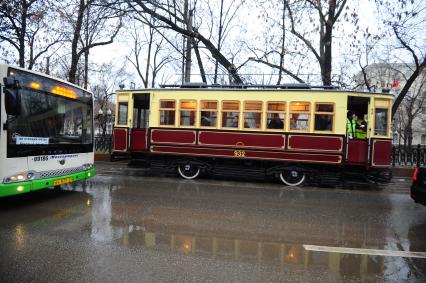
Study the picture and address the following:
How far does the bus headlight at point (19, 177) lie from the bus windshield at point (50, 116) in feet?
2.02

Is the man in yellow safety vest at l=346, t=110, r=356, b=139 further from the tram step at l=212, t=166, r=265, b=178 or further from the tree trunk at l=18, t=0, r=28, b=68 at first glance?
the tree trunk at l=18, t=0, r=28, b=68

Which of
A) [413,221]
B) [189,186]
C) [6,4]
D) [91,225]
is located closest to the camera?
[91,225]

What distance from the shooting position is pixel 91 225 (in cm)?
653

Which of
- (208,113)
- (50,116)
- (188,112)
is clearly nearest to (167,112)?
(188,112)

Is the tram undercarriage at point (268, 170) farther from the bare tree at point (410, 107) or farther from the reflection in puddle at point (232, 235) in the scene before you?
the bare tree at point (410, 107)

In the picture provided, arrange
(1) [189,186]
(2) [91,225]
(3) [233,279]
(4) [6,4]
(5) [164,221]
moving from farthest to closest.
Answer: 1. (4) [6,4]
2. (1) [189,186]
3. (5) [164,221]
4. (2) [91,225]
5. (3) [233,279]

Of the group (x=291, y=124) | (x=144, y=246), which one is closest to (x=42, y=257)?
(x=144, y=246)

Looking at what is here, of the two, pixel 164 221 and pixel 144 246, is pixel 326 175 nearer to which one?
pixel 164 221

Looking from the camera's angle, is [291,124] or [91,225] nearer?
[91,225]

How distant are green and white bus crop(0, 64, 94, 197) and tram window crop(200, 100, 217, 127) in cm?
436

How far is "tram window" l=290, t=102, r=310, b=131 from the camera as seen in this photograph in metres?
12.3

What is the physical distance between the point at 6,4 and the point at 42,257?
12.9 metres

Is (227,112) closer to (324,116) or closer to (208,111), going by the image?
(208,111)

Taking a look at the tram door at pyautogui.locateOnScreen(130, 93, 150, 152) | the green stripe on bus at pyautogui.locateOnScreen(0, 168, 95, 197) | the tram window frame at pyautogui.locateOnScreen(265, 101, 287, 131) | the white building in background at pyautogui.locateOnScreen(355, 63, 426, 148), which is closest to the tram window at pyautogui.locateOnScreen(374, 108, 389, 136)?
the white building in background at pyautogui.locateOnScreen(355, 63, 426, 148)
